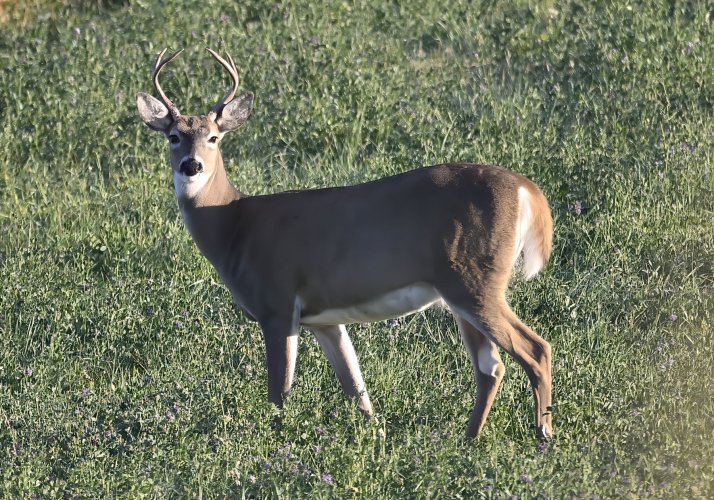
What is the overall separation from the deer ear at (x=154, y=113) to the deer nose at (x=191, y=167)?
390mm

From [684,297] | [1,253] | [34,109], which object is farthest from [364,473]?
[34,109]

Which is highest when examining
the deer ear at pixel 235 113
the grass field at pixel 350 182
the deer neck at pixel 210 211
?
the deer ear at pixel 235 113

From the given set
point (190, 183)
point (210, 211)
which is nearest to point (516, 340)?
point (210, 211)

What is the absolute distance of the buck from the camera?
19.5 feet

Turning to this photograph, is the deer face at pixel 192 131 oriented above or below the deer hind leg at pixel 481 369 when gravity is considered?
above

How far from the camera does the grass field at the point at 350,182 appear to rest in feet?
17.7

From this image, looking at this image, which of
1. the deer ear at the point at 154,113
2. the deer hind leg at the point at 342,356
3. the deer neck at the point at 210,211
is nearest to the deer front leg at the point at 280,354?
the deer hind leg at the point at 342,356

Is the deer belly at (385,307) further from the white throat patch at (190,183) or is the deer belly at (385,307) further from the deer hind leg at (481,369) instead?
the white throat patch at (190,183)

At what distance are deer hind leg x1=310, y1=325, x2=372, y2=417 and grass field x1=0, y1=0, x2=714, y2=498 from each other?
12 cm

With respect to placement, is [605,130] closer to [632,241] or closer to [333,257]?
[632,241]

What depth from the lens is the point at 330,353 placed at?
255 inches

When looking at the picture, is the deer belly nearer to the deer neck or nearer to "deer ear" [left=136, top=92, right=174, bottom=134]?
the deer neck

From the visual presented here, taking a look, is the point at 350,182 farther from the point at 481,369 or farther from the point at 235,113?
the point at 481,369

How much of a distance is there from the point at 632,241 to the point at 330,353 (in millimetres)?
2111
